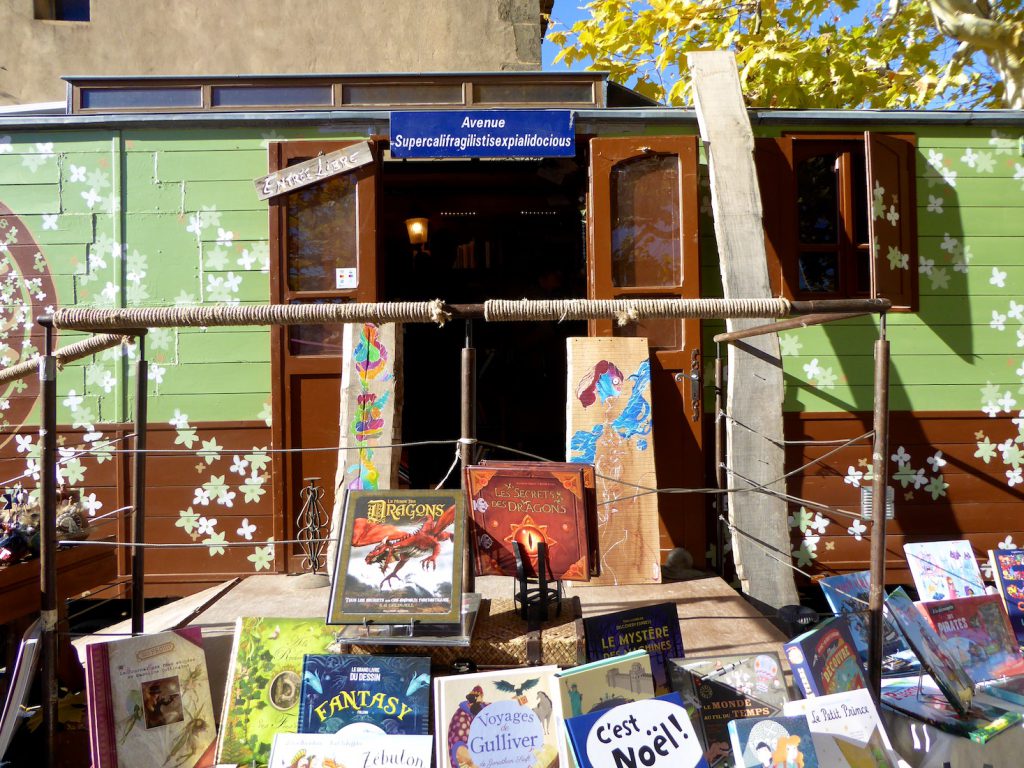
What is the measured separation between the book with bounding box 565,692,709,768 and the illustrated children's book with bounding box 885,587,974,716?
53.4 inches

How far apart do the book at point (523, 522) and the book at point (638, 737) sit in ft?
2.22

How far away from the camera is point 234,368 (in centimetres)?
535

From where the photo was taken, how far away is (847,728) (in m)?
2.67

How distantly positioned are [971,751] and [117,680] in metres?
3.21

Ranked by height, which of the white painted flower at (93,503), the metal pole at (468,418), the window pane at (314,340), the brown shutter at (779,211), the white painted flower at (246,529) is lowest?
the white painted flower at (246,529)

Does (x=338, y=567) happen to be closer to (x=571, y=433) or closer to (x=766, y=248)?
(x=571, y=433)

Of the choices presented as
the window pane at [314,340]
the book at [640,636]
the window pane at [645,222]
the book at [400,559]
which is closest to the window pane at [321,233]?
the window pane at [314,340]

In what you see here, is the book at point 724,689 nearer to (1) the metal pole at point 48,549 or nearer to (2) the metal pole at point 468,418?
(2) the metal pole at point 468,418

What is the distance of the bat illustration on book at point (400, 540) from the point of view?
2857 mm

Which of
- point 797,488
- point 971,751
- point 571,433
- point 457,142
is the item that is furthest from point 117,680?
point 797,488

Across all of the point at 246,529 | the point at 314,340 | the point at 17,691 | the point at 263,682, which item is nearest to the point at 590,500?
the point at 263,682

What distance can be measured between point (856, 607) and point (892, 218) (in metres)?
2.95

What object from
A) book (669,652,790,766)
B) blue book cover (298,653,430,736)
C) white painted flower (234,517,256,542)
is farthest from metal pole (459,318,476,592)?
white painted flower (234,517,256,542)

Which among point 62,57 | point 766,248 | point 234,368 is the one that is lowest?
point 234,368
